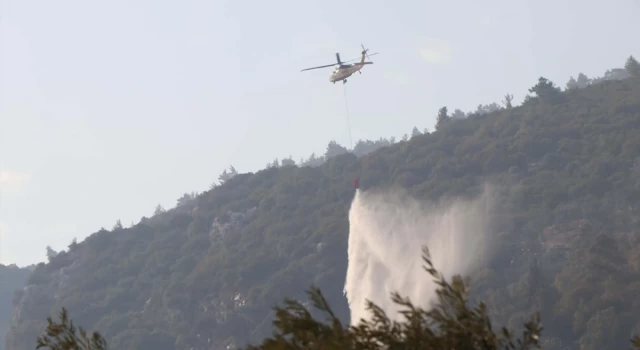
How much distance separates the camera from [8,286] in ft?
566

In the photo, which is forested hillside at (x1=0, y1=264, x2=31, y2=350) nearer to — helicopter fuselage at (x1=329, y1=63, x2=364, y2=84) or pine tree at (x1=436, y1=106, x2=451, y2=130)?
pine tree at (x1=436, y1=106, x2=451, y2=130)

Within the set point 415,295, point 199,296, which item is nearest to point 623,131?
point 415,295

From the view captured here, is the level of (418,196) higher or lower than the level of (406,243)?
higher

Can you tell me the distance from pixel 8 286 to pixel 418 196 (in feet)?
276

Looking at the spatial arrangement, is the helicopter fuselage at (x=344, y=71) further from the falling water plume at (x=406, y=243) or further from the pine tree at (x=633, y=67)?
the pine tree at (x=633, y=67)

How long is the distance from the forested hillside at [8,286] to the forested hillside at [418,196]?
3296cm

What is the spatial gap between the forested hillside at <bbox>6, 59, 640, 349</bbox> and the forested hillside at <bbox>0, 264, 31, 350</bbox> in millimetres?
32958

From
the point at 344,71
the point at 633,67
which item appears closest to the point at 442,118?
the point at 633,67

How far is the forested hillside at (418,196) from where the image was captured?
86.6 meters

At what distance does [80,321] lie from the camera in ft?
377

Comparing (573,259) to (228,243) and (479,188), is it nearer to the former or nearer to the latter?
(479,188)

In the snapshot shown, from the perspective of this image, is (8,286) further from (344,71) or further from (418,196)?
(344,71)

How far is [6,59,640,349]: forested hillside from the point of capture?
86.6m

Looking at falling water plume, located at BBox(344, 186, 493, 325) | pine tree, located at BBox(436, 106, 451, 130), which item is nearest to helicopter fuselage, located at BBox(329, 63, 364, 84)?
falling water plume, located at BBox(344, 186, 493, 325)
